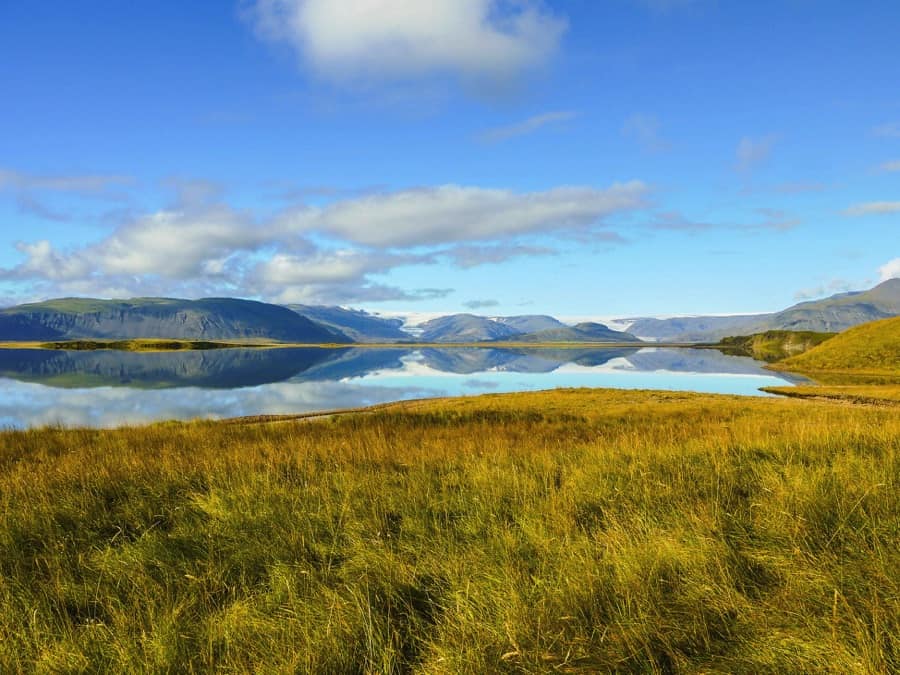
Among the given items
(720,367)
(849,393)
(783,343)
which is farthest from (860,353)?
(783,343)

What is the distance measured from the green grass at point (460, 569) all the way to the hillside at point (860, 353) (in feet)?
297

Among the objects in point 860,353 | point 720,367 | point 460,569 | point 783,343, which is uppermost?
point 460,569

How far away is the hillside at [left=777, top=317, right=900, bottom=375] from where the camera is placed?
8056 centimetres

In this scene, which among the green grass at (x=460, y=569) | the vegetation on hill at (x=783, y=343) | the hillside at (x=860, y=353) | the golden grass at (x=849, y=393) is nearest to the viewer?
the green grass at (x=460, y=569)

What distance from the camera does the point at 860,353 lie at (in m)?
86.4

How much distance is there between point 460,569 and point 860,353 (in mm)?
107076

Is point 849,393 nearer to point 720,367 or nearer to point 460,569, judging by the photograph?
point 460,569

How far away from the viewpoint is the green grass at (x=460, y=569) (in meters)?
3.53

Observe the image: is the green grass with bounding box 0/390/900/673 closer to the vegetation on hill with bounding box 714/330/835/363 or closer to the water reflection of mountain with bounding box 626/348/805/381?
the water reflection of mountain with bounding box 626/348/805/381

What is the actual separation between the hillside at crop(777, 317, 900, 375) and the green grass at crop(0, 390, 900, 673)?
9055 centimetres

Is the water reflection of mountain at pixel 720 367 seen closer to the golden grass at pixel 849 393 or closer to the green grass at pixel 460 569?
the golden grass at pixel 849 393

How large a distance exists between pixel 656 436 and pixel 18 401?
55.7 metres

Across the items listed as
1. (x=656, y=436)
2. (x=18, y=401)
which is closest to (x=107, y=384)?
(x=18, y=401)

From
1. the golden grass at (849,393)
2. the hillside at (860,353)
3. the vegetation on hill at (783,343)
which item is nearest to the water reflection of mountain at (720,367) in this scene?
the hillside at (860,353)
